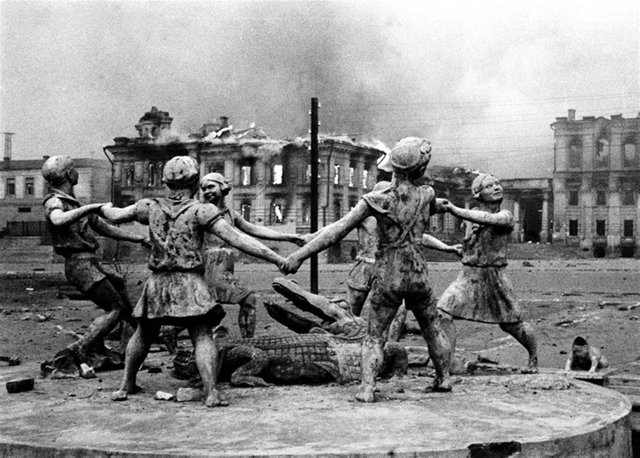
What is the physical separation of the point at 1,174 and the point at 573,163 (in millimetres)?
42431

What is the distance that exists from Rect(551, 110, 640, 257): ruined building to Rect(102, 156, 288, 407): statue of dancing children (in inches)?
1949

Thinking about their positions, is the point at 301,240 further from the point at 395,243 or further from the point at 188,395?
the point at 188,395

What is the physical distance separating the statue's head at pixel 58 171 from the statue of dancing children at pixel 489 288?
14.6ft

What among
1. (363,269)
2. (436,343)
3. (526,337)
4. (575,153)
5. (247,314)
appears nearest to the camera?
(436,343)

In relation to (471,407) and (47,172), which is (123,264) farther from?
(471,407)

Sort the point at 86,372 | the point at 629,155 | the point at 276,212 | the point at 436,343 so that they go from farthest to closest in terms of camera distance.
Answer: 1. the point at 629,155
2. the point at 276,212
3. the point at 86,372
4. the point at 436,343

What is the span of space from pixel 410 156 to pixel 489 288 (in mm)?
2253

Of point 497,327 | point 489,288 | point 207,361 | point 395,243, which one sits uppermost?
point 395,243

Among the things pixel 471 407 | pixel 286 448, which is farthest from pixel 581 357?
pixel 286 448

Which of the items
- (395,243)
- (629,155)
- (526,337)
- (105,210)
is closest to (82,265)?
(105,210)

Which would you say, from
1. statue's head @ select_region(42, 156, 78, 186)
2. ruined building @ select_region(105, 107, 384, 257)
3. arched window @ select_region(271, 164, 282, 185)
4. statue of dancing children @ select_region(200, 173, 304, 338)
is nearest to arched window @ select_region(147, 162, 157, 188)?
ruined building @ select_region(105, 107, 384, 257)

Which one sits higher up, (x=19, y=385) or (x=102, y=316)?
(x=102, y=316)

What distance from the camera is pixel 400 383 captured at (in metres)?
7.93

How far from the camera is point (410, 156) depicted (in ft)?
23.6
